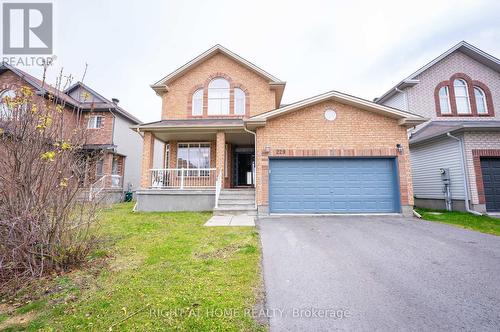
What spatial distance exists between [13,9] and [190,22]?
971 centimetres

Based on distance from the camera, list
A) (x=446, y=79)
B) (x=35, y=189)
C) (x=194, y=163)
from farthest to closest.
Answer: (x=446, y=79)
(x=194, y=163)
(x=35, y=189)

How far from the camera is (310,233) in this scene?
6.04 m

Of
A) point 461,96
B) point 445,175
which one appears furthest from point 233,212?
point 461,96

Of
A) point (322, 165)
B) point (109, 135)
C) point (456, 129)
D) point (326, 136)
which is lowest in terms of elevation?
point (322, 165)

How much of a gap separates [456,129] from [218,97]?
11943 millimetres

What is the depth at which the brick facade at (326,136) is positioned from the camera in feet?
29.0

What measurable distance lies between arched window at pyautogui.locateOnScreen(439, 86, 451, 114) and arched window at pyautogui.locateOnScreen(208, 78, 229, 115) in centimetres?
1308

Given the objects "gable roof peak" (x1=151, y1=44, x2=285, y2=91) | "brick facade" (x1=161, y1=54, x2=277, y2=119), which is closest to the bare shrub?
"brick facade" (x1=161, y1=54, x2=277, y2=119)

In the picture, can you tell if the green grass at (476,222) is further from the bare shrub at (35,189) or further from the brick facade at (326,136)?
the bare shrub at (35,189)

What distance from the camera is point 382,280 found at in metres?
3.26

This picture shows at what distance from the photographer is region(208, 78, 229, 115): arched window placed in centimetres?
1284

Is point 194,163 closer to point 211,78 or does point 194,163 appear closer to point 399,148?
point 211,78

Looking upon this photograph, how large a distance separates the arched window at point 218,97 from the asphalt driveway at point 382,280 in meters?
9.05

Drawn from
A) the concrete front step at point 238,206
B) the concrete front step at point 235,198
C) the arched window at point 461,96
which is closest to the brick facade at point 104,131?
the concrete front step at point 235,198
